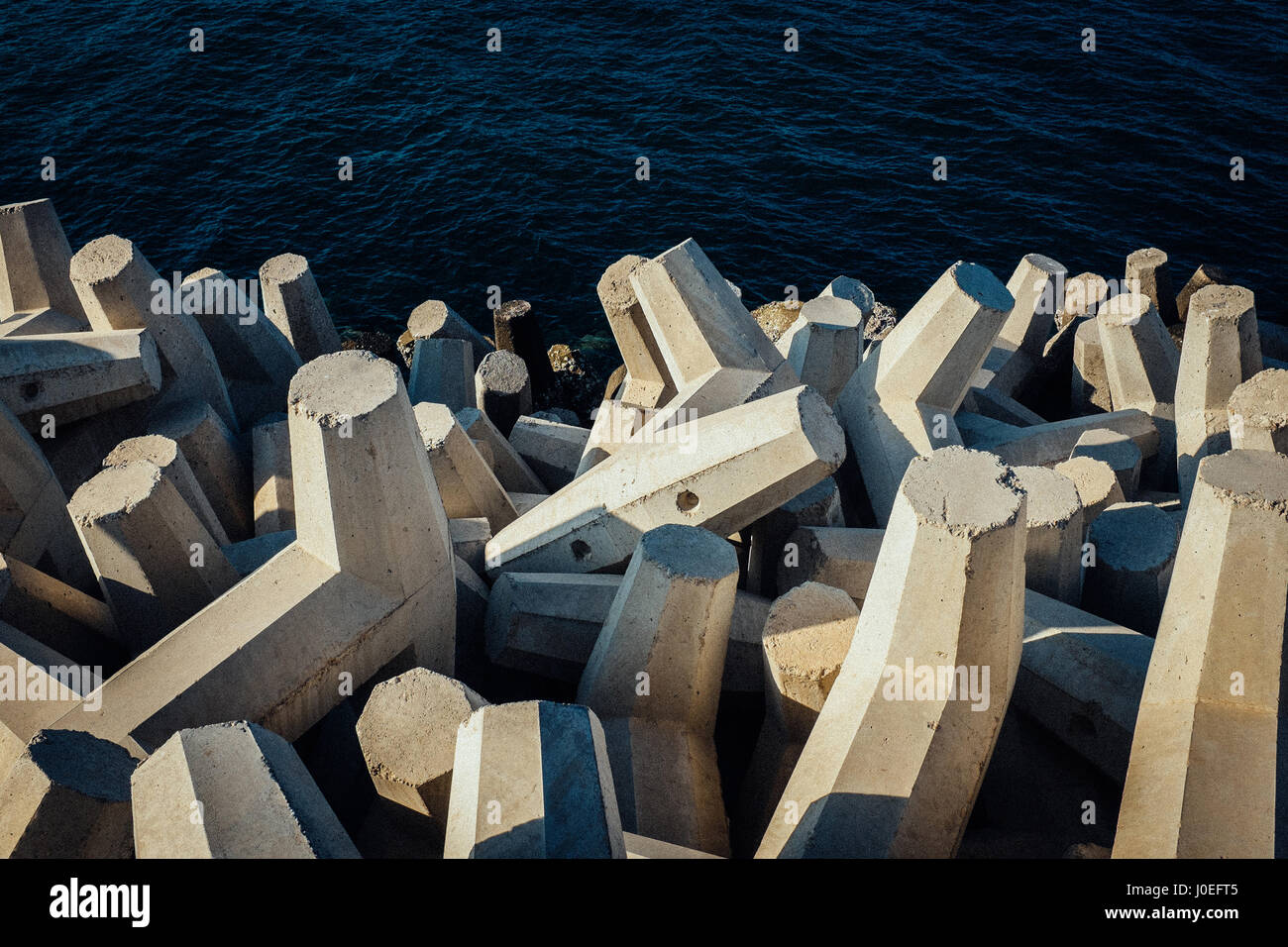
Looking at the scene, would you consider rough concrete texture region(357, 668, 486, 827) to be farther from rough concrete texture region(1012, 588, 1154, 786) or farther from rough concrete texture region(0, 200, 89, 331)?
rough concrete texture region(0, 200, 89, 331)

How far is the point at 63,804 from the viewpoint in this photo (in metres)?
4.13

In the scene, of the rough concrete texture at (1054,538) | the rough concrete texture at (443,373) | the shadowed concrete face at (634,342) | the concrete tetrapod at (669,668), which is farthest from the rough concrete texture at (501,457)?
the rough concrete texture at (1054,538)

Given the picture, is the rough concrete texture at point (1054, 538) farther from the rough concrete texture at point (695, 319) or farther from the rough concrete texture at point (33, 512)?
the rough concrete texture at point (33, 512)

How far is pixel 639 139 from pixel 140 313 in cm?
1271

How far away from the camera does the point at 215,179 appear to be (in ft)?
59.6

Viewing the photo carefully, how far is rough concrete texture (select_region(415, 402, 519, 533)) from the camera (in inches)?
288

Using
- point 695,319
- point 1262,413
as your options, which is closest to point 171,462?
point 695,319

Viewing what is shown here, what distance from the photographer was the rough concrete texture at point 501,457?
8.41 metres

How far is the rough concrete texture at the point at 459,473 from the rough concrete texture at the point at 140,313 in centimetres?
204

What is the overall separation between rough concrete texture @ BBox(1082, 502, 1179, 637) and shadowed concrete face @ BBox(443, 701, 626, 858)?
394 centimetres

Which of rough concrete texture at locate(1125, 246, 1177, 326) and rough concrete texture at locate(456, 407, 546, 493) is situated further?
rough concrete texture at locate(1125, 246, 1177, 326)

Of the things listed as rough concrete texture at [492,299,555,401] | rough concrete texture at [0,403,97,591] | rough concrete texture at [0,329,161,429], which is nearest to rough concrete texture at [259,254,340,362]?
rough concrete texture at [492,299,555,401]
